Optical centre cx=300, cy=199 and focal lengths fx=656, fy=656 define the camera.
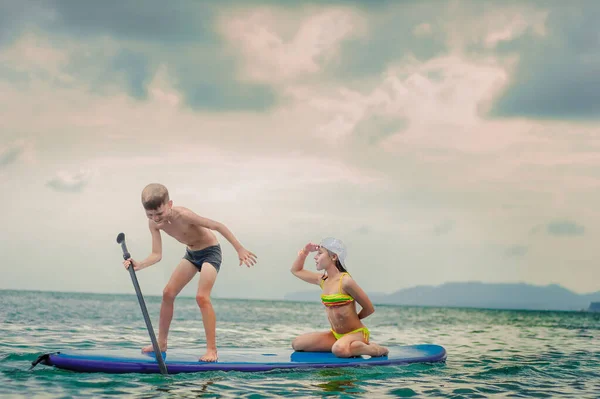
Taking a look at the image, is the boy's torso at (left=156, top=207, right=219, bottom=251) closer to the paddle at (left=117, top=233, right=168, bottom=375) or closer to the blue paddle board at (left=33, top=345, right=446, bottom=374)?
the paddle at (left=117, top=233, right=168, bottom=375)

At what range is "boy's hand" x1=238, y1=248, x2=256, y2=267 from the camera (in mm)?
7077

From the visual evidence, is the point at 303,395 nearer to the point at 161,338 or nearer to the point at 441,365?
the point at 161,338

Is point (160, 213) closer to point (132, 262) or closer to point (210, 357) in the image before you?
point (132, 262)

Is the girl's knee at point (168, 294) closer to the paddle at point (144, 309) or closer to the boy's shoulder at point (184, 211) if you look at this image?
the paddle at point (144, 309)

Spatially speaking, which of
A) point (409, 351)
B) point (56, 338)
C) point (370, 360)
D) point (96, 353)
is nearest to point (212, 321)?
point (96, 353)

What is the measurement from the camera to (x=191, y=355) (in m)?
7.98

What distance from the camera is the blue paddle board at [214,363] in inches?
285

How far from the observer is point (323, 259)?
824cm

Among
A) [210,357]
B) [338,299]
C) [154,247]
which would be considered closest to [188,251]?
[154,247]

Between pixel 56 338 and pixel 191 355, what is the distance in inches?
245

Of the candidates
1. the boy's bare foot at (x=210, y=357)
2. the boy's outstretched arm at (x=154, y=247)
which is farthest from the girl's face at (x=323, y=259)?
the boy's outstretched arm at (x=154, y=247)

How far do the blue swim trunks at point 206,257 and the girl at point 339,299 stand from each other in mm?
1228

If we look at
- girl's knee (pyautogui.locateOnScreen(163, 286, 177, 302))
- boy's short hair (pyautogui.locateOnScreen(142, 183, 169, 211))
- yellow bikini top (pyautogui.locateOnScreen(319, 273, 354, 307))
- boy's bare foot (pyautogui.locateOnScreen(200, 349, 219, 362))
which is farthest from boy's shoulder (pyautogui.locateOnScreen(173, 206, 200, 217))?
yellow bikini top (pyautogui.locateOnScreen(319, 273, 354, 307))

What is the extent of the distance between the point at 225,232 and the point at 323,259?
1525mm
